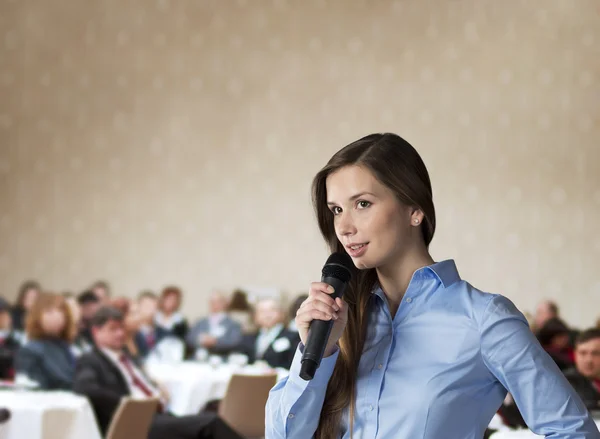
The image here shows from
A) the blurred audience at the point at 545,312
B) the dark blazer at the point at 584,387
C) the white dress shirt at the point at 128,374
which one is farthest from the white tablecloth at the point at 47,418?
the blurred audience at the point at 545,312

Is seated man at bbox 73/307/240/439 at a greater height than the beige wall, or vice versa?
the beige wall

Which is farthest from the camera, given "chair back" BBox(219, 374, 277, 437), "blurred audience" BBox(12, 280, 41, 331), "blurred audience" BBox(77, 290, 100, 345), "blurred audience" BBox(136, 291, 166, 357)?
"blurred audience" BBox(12, 280, 41, 331)

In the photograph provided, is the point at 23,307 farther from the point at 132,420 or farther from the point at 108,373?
the point at 132,420

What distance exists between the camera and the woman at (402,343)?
1.19 meters

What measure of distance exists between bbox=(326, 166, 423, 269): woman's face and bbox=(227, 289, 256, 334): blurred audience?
853cm

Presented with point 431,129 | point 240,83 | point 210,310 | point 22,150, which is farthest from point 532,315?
point 22,150

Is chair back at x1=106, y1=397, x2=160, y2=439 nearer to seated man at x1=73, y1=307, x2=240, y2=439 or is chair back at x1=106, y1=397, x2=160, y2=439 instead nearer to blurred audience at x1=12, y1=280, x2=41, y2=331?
seated man at x1=73, y1=307, x2=240, y2=439

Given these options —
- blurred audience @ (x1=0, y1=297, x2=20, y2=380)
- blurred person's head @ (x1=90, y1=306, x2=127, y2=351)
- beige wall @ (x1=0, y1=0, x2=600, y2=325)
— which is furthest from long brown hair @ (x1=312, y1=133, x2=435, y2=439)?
beige wall @ (x1=0, y1=0, x2=600, y2=325)

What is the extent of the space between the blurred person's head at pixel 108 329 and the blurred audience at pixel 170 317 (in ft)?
14.1

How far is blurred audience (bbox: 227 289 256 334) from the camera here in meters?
9.82

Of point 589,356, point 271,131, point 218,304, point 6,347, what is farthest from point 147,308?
point 589,356

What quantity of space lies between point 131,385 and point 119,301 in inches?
128

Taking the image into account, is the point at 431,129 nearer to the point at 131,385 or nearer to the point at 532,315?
the point at 532,315

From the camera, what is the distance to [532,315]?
31.4ft
